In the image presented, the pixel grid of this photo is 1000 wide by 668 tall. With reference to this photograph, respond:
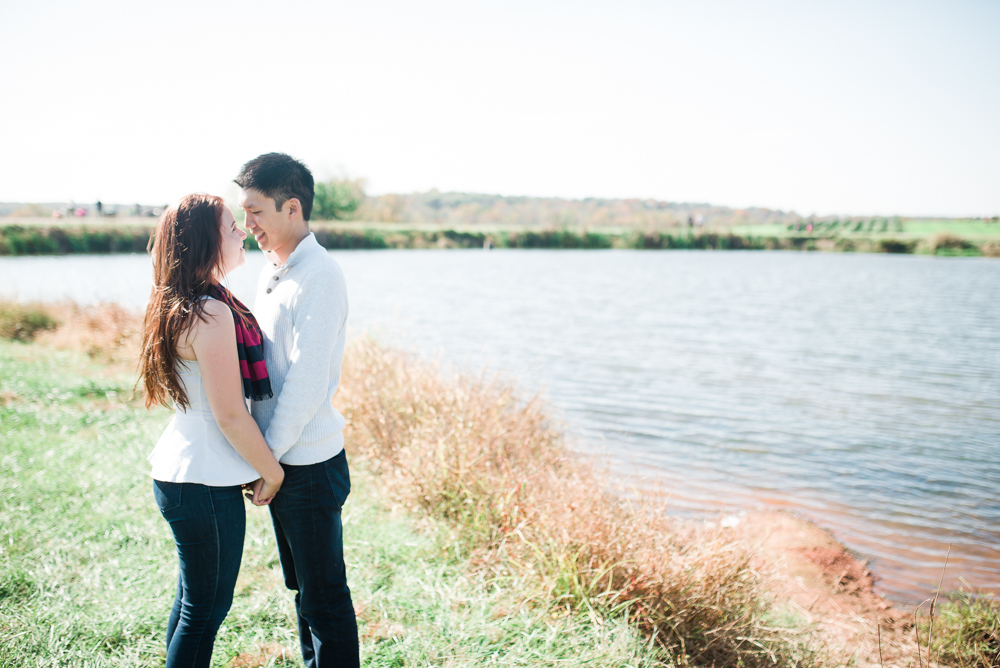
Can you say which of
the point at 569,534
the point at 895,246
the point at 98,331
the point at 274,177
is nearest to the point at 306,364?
the point at 274,177

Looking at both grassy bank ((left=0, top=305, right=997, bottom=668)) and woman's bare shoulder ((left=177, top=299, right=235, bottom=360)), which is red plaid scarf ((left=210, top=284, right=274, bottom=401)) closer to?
woman's bare shoulder ((left=177, top=299, right=235, bottom=360))

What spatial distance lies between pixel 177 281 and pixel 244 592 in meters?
2.06

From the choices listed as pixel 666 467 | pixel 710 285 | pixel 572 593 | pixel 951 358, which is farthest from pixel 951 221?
pixel 572 593

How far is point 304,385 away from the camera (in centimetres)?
193

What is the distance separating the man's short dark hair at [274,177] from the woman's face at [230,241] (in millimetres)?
128

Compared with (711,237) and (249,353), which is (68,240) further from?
(711,237)

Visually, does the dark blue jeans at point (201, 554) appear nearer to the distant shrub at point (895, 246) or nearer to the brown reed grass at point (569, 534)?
the brown reed grass at point (569, 534)

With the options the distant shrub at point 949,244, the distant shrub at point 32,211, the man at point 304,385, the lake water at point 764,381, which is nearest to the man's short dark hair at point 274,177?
the man at point 304,385

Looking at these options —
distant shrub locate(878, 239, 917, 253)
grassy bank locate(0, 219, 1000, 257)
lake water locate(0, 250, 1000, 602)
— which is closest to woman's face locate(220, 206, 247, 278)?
lake water locate(0, 250, 1000, 602)

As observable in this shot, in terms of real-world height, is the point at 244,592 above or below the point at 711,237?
below

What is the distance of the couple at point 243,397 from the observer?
1842 mm

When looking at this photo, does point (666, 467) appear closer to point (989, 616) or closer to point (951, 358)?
point (989, 616)

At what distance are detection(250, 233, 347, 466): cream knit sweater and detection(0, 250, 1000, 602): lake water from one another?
15.4 ft

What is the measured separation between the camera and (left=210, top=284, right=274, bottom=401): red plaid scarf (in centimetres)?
192
